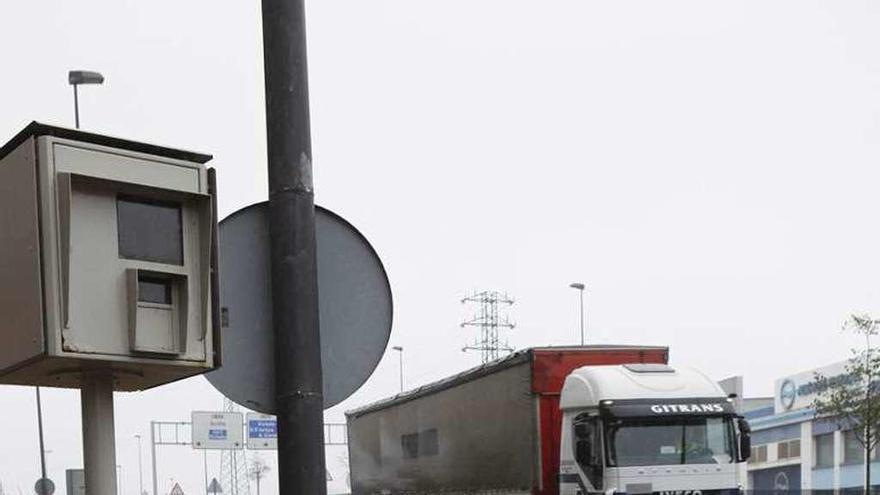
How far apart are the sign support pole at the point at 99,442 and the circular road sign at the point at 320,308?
2.07 feet

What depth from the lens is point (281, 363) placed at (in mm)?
4082

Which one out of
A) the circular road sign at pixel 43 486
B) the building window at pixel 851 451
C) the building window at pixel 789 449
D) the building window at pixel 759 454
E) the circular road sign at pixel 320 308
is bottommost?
the building window at pixel 759 454

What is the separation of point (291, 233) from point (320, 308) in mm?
287

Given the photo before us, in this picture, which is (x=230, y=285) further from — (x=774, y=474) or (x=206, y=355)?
(x=774, y=474)

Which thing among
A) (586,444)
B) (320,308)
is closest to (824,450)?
(586,444)

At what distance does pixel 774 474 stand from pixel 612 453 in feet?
218

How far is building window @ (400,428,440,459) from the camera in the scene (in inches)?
851

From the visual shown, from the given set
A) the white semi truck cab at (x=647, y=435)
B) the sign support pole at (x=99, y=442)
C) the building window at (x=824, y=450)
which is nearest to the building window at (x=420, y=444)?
the white semi truck cab at (x=647, y=435)

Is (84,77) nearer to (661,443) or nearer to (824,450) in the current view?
(661,443)

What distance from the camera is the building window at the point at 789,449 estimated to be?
77081 mm

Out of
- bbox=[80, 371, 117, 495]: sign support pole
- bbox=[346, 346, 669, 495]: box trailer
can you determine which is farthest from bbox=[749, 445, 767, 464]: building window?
bbox=[80, 371, 117, 495]: sign support pole

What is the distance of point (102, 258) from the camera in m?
4.18

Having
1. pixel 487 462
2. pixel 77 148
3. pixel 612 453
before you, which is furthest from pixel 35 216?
pixel 487 462

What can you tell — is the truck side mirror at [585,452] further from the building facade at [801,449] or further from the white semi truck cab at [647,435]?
the building facade at [801,449]
